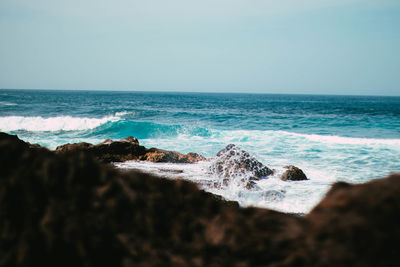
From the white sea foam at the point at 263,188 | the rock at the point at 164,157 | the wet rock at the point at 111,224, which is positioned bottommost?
the white sea foam at the point at 263,188

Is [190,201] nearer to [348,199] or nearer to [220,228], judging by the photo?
[220,228]

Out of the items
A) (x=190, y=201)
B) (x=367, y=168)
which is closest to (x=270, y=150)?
(x=367, y=168)

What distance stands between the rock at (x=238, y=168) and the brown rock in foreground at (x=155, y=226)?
22.4 feet

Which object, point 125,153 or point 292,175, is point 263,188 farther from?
point 125,153

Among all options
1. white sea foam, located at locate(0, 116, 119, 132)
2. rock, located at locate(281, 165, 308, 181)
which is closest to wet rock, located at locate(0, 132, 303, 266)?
rock, located at locate(281, 165, 308, 181)

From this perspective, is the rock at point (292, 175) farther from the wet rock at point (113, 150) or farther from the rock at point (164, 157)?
the wet rock at point (113, 150)

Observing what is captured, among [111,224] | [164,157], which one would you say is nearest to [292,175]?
[164,157]

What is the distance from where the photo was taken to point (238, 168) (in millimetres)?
8820

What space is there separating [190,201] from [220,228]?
25 centimetres

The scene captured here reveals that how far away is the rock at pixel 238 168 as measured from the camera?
8.41 m

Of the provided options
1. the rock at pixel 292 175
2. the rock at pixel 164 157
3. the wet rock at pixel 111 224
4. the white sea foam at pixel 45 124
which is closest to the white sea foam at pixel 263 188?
the rock at pixel 292 175

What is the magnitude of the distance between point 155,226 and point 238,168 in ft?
24.9

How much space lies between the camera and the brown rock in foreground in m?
1.19

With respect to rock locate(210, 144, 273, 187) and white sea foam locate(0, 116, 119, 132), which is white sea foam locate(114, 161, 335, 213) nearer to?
rock locate(210, 144, 273, 187)
